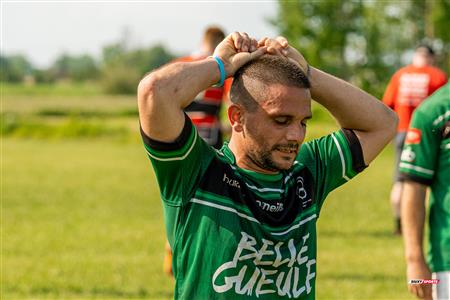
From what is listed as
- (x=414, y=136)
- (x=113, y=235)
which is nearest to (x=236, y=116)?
(x=414, y=136)

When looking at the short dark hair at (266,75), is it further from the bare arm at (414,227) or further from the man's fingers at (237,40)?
the bare arm at (414,227)

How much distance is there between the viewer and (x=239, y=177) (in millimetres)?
3902

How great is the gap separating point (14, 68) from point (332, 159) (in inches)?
2770

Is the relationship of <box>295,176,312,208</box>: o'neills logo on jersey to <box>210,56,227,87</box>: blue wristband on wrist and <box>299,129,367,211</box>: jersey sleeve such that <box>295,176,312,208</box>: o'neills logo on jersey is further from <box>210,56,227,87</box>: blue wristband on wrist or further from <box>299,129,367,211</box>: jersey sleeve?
<box>210,56,227,87</box>: blue wristband on wrist

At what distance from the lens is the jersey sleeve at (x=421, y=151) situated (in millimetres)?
5312

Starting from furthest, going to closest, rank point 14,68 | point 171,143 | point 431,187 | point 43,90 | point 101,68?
point 101,68 < point 14,68 < point 43,90 < point 431,187 < point 171,143

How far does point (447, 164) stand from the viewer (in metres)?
5.34

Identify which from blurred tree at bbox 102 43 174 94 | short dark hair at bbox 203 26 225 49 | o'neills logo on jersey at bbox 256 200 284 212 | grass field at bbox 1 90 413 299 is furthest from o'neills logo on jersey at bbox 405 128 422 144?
blurred tree at bbox 102 43 174 94

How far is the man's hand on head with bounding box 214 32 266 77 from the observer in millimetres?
3895

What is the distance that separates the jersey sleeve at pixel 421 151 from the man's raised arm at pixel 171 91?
1776 mm

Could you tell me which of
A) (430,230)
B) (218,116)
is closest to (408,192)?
(430,230)

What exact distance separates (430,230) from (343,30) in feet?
192

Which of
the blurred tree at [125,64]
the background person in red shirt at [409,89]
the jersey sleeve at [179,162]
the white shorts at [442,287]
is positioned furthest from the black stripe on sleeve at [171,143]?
the blurred tree at [125,64]

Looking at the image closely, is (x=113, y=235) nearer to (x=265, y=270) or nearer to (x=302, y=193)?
(x=302, y=193)
